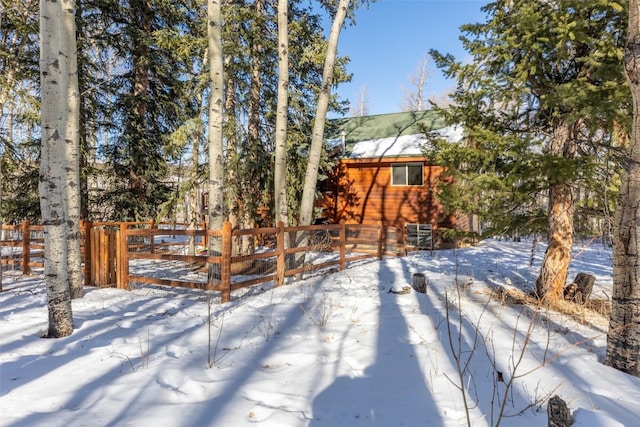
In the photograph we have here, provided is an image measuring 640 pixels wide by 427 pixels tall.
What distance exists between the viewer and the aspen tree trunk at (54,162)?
4164mm

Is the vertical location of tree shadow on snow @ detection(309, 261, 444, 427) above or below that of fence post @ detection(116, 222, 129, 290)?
below

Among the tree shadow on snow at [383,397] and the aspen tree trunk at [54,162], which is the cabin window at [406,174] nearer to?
the tree shadow on snow at [383,397]

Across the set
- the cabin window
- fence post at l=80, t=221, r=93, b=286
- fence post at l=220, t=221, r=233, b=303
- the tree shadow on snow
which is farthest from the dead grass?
the cabin window

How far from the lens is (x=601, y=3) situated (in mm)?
5430

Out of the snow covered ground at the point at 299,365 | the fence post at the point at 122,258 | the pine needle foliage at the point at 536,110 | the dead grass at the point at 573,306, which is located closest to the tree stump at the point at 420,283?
the snow covered ground at the point at 299,365

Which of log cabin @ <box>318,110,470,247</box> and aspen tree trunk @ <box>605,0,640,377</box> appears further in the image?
log cabin @ <box>318,110,470,247</box>

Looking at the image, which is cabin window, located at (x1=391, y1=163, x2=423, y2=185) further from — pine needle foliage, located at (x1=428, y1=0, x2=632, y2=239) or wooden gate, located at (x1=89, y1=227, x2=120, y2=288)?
wooden gate, located at (x1=89, y1=227, x2=120, y2=288)

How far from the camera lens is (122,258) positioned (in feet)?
23.4

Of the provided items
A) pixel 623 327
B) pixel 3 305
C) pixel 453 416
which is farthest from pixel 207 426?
pixel 3 305

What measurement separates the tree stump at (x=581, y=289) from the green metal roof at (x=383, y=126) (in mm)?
10907

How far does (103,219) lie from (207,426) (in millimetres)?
13477

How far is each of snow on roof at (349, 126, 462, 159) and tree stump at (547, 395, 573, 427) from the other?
44.6ft

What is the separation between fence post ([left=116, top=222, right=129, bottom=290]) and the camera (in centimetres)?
701

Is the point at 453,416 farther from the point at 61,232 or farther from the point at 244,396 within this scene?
Result: the point at 61,232
